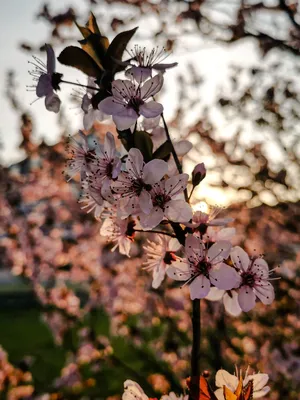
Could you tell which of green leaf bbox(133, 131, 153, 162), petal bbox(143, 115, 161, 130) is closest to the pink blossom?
green leaf bbox(133, 131, 153, 162)

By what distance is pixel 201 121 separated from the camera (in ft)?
18.8

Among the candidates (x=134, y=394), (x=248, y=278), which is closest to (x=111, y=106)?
(x=248, y=278)

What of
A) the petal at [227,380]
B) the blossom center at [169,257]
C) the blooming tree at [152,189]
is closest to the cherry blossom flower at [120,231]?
the blooming tree at [152,189]

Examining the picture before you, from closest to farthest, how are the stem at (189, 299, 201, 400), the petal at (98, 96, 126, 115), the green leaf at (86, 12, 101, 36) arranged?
1. the stem at (189, 299, 201, 400)
2. the petal at (98, 96, 126, 115)
3. the green leaf at (86, 12, 101, 36)

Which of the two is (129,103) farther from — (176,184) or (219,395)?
(219,395)

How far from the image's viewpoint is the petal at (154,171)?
4.00 ft

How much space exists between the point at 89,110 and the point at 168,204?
416 mm

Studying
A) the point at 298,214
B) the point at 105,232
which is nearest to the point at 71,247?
the point at 298,214

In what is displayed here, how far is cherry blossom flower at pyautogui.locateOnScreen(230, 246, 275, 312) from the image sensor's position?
1.27 meters

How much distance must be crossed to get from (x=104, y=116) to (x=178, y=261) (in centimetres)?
49

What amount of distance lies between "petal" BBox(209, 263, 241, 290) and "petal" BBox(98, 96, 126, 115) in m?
0.48

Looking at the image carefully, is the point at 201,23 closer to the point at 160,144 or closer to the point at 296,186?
the point at 296,186

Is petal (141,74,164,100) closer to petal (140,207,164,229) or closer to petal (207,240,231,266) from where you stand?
petal (140,207,164,229)

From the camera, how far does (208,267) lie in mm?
1217
